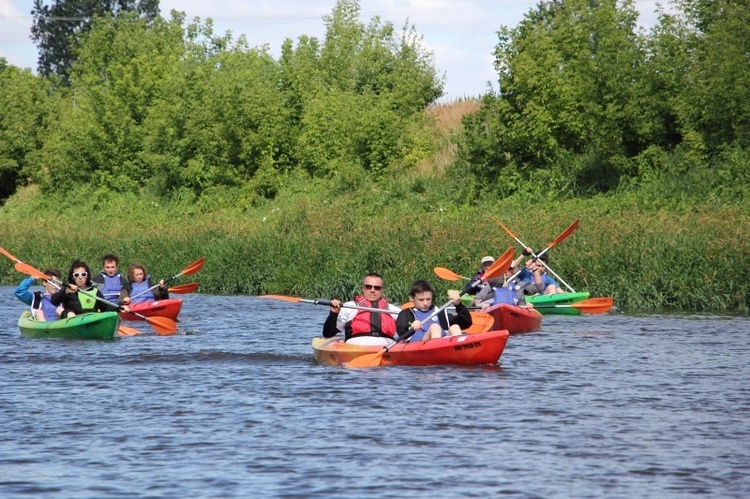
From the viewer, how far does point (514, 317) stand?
15.2 metres

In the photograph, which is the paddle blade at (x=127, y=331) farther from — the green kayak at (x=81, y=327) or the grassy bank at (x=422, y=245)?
the grassy bank at (x=422, y=245)

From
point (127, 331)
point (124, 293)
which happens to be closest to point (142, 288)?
point (124, 293)

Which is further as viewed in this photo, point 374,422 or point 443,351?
point 443,351

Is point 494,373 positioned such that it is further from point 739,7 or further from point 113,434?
point 739,7

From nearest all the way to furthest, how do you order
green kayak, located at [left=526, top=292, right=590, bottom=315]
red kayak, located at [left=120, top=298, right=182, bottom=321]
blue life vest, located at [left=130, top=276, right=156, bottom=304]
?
red kayak, located at [left=120, top=298, right=182, bottom=321] < green kayak, located at [left=526, top=292, right=590, bottom=315] < blue life vest, located at [left=130, top=276, right=156, bottom=304]

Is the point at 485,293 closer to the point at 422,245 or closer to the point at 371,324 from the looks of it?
the point at 422,245

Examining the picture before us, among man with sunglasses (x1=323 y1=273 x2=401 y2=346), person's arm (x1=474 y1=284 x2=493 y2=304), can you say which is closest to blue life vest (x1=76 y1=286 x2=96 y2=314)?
man with sunglasses (x1=323 y1=273 x2=401 y2=346)

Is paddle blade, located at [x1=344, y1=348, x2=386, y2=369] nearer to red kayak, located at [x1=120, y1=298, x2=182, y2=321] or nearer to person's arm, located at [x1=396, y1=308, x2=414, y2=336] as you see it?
person's arm, located at [x1=396, y1=308, x2=414, y2=336]

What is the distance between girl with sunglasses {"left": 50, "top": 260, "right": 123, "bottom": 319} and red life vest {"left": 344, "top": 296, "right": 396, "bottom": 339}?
13.5 feet

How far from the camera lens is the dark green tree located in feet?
236

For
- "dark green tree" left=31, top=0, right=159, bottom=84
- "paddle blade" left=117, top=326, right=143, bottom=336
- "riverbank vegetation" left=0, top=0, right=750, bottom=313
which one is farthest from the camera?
"dark green tree" left=31, top=0, right=159, bottom=84

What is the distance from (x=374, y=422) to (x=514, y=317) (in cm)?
672

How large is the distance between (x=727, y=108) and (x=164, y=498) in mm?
21705

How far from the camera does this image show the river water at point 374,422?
695 cm
